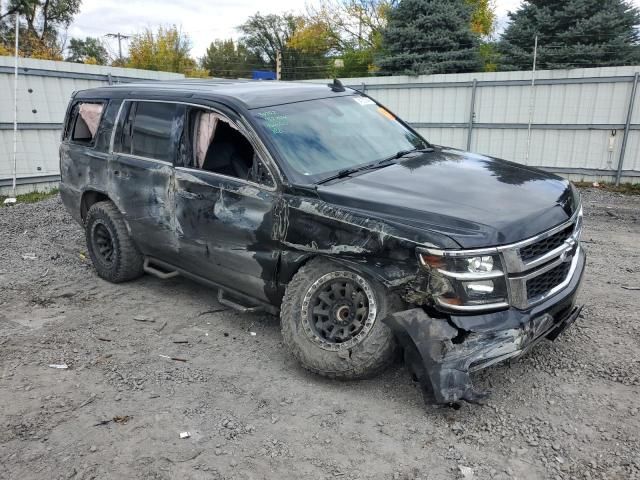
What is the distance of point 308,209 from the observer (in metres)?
3.30

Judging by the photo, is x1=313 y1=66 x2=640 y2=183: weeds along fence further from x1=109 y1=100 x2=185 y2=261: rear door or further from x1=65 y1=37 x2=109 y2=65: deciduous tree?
x1=65 y1=37 x2=109 y2=65: deciduous tree

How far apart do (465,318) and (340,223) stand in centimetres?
93

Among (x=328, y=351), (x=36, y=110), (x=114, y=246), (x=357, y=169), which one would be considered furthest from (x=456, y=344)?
(x=36, y=110)

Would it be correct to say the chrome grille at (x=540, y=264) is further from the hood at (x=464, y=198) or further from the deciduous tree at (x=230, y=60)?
the deciduous tree at (x=230, y=60)

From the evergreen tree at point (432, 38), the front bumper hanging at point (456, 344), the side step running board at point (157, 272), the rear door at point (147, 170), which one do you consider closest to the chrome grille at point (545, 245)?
the front bumper hanging at point (456, 344)

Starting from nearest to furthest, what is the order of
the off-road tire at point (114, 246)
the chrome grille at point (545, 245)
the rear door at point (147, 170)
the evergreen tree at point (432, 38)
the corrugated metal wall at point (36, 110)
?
the chrome grille at point (545, 245)
the rear door at point (147, 170)
the off-road tire at point (114, 246)
the corrugated metal wall at point (36, 110)
the evergreen tree at point (432, 38)

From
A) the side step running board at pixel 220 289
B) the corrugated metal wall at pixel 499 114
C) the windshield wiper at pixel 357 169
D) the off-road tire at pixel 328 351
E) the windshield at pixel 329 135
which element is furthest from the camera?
the corrugated metal wall at pixel 499 114

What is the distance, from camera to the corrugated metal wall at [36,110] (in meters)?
9.67

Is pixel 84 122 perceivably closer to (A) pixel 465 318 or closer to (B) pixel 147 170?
(B) pixel 147 170

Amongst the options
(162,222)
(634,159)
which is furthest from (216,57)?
(162,222)

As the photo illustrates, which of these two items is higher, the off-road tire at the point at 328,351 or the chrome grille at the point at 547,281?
the chrome grille at the point at 547,281

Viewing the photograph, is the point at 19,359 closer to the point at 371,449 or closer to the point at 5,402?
the point at 5,402

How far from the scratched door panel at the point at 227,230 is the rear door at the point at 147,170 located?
0.20 meters

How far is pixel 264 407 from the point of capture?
3.15m
